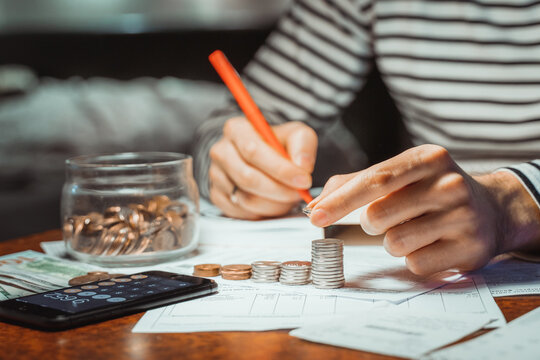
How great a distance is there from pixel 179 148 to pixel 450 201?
167 centimetres

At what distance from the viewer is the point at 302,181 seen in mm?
810

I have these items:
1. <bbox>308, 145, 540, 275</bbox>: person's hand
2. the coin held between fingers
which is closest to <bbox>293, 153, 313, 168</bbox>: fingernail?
the coin held between fingers

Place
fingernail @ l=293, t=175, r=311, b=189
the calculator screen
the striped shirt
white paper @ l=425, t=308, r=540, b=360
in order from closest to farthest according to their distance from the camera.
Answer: white paper @ l=425, t=308, r=540, b=360
the calculator screen
fingernail @ l=293, t=175, r=311, b=189
the striped shirt

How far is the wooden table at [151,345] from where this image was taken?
43 cm

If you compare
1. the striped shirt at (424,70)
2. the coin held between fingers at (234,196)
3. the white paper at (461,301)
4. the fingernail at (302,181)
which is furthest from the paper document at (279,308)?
the striped shirt at (424,70)

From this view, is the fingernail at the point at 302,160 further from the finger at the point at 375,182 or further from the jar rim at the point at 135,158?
the finger at the point at 375,182

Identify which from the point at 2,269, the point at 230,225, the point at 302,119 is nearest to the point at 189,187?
the point at 230,225

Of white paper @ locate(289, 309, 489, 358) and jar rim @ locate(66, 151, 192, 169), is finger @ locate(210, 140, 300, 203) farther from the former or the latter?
white paper @ locate(289, 309, 489, 358)

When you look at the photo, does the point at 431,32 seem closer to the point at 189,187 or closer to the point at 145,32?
the point at 189,187

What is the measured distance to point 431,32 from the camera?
4.19 feet

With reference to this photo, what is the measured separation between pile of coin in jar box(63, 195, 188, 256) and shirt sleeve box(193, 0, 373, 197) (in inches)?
26.0

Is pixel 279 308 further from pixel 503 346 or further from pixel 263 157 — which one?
pixel 263 157

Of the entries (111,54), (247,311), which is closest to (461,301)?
(247,311)

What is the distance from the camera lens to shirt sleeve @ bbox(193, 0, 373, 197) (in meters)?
1.39
